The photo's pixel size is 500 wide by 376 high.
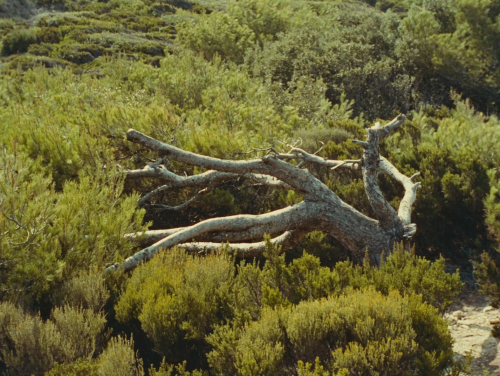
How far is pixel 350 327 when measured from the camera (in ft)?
10.2

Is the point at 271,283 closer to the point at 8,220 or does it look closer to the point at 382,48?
the point at 8,220

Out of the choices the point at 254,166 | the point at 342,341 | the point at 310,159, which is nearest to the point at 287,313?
the point at 342,341

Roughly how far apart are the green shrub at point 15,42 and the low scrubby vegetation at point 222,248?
1378cm

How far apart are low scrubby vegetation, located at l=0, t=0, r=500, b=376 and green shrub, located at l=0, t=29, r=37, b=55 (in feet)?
45.2

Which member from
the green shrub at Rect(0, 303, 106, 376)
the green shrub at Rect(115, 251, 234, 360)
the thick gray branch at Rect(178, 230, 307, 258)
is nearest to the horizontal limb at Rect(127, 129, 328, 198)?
the thick gray branch at Rect(178, 230, 307, 258)

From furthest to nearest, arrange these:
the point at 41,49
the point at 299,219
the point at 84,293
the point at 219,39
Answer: the point at 41,49, the point at 219,39, the point at 299,219, the point at 84,293

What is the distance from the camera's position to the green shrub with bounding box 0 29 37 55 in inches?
930

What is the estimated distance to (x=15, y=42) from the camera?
23.7 metres

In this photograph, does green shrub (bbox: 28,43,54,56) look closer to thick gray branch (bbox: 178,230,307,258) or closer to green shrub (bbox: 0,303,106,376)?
thick gray branch (bbox: 178,230,307,258)

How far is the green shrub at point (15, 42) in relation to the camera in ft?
77.5

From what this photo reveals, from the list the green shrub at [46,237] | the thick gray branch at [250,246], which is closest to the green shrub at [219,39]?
the thick gray branch at [250,246]

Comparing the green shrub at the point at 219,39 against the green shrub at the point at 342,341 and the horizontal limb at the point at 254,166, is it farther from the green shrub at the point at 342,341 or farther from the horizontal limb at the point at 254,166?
the green shrub at the point at 342,341

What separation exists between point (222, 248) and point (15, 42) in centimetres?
2304

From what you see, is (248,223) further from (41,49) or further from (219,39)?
(41,49)
